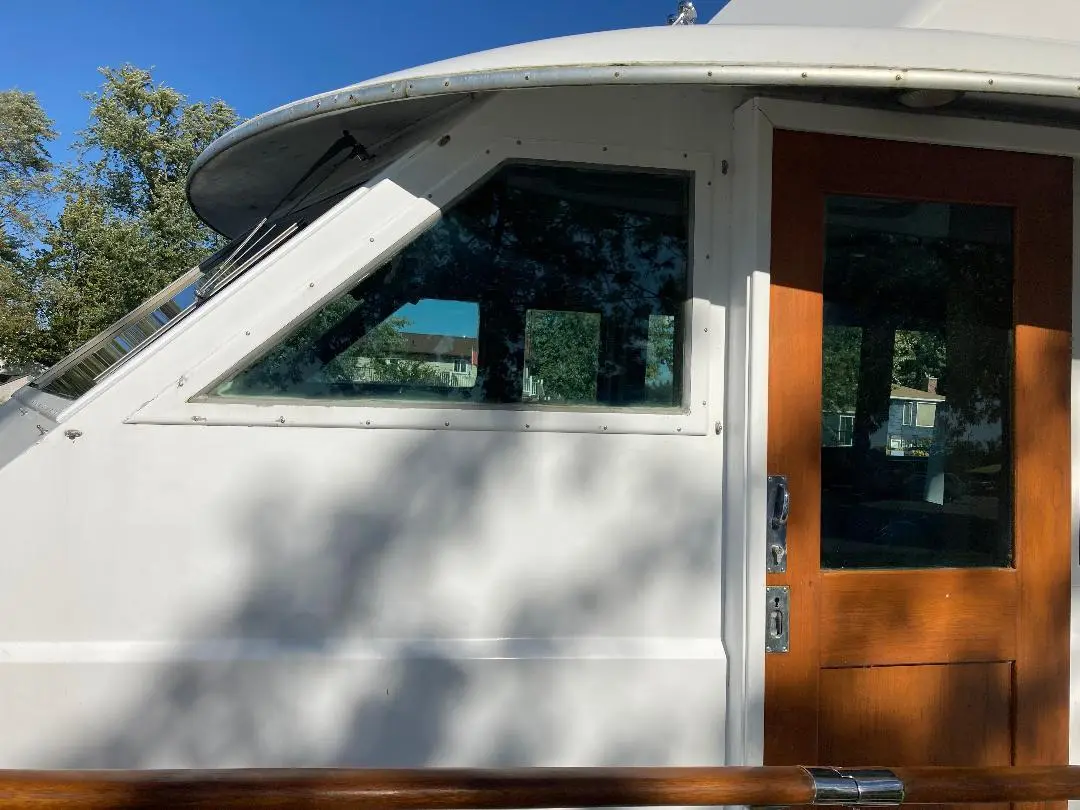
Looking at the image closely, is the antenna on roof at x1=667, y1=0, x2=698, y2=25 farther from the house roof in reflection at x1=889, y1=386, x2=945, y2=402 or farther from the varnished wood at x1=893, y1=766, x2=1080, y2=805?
the varnished wood at x1=893, y1=766, x2=1080, y2=805

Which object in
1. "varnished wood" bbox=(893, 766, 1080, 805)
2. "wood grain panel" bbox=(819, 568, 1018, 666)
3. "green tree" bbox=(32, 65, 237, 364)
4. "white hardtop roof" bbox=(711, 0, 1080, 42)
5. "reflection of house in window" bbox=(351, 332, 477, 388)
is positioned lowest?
"varnished wood" bbox=(893, 766, 1080, 805)

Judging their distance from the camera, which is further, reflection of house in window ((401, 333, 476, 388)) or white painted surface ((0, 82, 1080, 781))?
reflection of house in window ((401, 333, 476, 388))

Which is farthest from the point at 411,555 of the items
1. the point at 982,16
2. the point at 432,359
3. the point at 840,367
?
the point at 982,16

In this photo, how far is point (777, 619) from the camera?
6.09 ft

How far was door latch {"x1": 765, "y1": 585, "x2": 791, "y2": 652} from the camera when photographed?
1.85 meters

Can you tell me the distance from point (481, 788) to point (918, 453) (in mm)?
1341

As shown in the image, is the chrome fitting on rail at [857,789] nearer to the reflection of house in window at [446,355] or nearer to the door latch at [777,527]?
the door latch at [777,527]

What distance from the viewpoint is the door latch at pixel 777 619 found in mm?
1850

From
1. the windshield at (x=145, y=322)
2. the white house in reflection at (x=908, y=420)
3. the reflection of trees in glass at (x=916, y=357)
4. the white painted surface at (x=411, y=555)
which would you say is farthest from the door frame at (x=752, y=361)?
the windshield at (x=145, y=322)

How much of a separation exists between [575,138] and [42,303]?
28.1 meters

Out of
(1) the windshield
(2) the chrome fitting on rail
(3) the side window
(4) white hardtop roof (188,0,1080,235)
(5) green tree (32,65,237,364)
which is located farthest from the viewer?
(5) green tree (32,65,237,364)

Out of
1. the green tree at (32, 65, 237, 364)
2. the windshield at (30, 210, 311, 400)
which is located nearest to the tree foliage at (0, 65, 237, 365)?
the green tree at (32, 65, 237, 364)

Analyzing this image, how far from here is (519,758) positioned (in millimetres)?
1779

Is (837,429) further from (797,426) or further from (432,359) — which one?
(432,359)
